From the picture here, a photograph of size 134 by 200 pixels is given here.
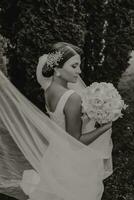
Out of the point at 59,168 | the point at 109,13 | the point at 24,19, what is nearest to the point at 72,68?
the point at 59,168

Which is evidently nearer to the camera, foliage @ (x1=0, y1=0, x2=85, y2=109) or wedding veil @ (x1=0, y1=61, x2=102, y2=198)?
wedding veil @ (x1=0, y1=61, x2=102, y2=198)

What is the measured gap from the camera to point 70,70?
5125 mm

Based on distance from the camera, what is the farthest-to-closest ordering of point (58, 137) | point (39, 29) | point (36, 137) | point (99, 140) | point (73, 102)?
point (39, 29) → point (99, 140) → point (36, 137) → point (58, 137) → point (73, 102)

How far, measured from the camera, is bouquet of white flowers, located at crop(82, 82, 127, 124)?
4.98 meters

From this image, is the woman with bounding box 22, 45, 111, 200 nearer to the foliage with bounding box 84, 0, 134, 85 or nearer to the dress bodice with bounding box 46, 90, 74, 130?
the dress bodice with bounding box 46, 90, 74, 130

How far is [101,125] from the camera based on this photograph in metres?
5.05

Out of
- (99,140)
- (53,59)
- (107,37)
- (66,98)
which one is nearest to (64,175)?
(99,140)

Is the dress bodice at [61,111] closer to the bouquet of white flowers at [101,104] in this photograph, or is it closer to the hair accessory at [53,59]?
the bouquet of white flowers at [101,104]

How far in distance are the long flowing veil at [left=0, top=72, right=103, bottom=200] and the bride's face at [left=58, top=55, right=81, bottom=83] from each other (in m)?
0.40

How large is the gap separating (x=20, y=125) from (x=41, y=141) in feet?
0.77

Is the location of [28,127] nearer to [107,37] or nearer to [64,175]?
[64,175]

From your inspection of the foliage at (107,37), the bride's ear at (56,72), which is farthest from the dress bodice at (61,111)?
the foliage at (107,37)

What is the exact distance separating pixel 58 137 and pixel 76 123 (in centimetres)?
23

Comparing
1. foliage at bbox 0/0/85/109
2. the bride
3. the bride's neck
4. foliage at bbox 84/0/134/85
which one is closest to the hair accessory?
the bride
